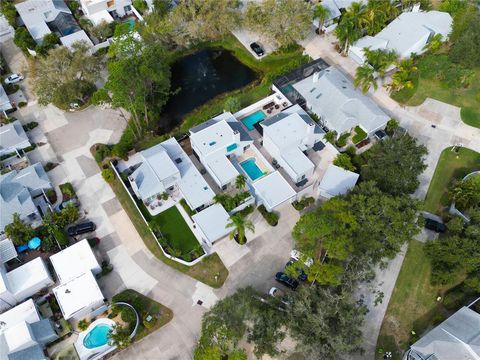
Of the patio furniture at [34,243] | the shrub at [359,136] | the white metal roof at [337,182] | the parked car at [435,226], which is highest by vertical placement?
the patio furniture at [34,243]

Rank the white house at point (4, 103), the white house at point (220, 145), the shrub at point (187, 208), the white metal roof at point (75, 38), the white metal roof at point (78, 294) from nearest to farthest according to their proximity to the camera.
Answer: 1. the white metal roof at point (78, 294)
2. the shrub at point (187, 208)
3. the white house at point (220, 145)
4. the white house at point (4, 103)
5. the white metal roof at point (75, 38)

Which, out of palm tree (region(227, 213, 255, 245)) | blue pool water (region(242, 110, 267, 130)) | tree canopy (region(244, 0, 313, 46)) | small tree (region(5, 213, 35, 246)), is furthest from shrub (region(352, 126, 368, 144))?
small tree (region(5, 213, 35, 246))

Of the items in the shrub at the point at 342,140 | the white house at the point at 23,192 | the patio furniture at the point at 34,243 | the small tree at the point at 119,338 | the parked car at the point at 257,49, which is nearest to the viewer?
the small tree at the point at 119,338

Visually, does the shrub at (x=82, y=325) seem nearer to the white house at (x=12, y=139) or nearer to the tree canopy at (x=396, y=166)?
the white house at (x=12, y=139)

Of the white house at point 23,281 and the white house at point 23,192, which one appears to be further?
the white house at point 23,192

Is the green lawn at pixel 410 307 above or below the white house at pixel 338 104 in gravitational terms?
below

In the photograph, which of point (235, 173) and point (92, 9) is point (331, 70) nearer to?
point (235, 173)

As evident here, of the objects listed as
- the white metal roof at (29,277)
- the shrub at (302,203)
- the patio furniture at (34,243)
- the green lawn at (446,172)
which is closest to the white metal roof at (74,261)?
the white metal roof at (29,277)

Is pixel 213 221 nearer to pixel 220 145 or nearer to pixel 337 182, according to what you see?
pixel 220 145

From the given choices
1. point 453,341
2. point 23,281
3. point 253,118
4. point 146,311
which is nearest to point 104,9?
point 253,118
